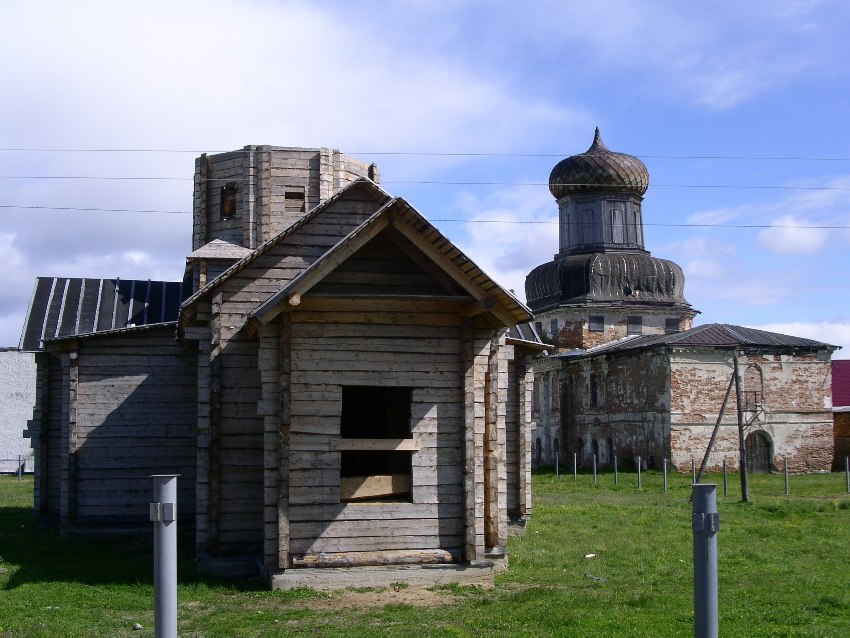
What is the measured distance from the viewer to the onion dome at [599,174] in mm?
51750

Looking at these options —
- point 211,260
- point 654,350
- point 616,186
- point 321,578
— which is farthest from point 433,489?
point 616,186

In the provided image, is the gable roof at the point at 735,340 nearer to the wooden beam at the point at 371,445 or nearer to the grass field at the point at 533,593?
the grass field at the point at 533,593

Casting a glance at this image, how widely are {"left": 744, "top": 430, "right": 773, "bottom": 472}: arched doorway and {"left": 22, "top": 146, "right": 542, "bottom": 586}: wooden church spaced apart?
21972 millimetres

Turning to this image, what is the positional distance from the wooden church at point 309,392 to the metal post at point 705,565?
6.97 metres

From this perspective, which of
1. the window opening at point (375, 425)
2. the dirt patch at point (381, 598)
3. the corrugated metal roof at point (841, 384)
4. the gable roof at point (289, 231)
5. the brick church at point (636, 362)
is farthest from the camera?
the corrugated metal roof at point (841, 384)

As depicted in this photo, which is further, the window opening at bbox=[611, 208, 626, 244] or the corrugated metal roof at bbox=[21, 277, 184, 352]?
the window opening at bbox=[611, 208, 626, 244]

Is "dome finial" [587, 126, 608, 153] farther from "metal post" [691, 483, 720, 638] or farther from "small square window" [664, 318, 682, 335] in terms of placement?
"metal post" [691, 483, 720, 638]

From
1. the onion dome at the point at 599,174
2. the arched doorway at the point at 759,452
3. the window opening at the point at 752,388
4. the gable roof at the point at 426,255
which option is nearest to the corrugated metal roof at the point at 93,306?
the gable roof at the point at 426,255

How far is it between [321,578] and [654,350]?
28.6 meters

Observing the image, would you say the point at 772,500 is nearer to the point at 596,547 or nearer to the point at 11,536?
the point at 596,547

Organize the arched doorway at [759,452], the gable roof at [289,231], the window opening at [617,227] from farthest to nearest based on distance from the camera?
1. the window opening at [617,227]
2. the arched doorway at [759,452]
3. the gable roof at [289,231]

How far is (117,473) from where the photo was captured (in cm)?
1969

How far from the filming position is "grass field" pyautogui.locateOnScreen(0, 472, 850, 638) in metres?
10.7

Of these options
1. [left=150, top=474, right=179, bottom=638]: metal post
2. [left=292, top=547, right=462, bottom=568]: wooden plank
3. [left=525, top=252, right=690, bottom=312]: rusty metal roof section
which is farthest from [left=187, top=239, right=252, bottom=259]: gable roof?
[left=525, top=252, right=690, bottom=312]: rusty metal roof section
